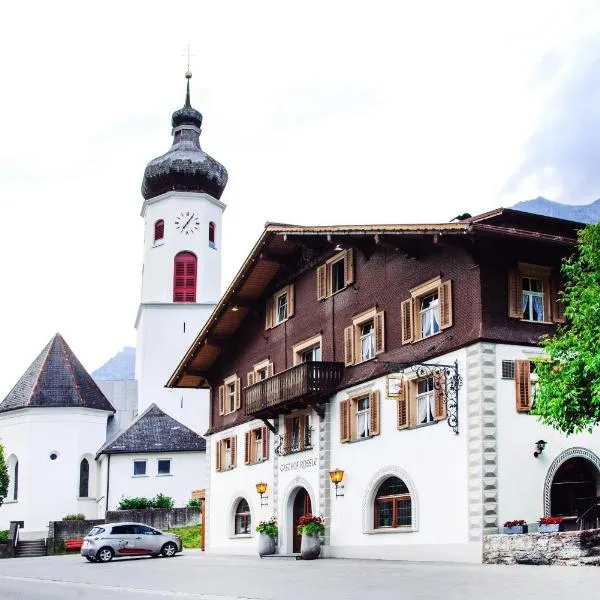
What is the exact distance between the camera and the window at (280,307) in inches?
1556

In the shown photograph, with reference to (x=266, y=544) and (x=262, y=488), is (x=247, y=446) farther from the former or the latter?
(x=266, y=544)

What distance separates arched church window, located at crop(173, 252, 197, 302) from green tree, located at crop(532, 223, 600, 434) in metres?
49.0

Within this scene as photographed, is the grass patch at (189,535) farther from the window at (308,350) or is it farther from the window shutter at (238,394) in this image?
the window at (308,350)

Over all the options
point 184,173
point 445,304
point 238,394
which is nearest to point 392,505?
point 445,304

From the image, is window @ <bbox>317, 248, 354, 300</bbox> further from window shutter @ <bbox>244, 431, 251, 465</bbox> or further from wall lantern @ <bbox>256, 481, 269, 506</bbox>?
window shutter @ <bbox>244, 431, 251, 465</bbox>

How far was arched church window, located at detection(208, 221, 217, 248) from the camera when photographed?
73.9m

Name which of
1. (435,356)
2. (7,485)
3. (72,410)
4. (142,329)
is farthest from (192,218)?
(435,356)

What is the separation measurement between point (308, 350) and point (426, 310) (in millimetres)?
8161

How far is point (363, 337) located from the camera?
3422 centimetres

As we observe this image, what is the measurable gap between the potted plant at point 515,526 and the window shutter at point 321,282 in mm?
12223

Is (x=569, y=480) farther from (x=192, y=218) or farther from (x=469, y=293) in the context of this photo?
(x=192, y=218)

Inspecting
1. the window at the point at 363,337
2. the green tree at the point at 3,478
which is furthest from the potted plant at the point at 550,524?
the green tree at the point at 3,478

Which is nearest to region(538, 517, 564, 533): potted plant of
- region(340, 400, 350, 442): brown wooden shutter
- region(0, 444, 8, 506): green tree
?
region(340, 400, 350, 442): brown wooden shutter

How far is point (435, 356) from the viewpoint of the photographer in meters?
29.8
